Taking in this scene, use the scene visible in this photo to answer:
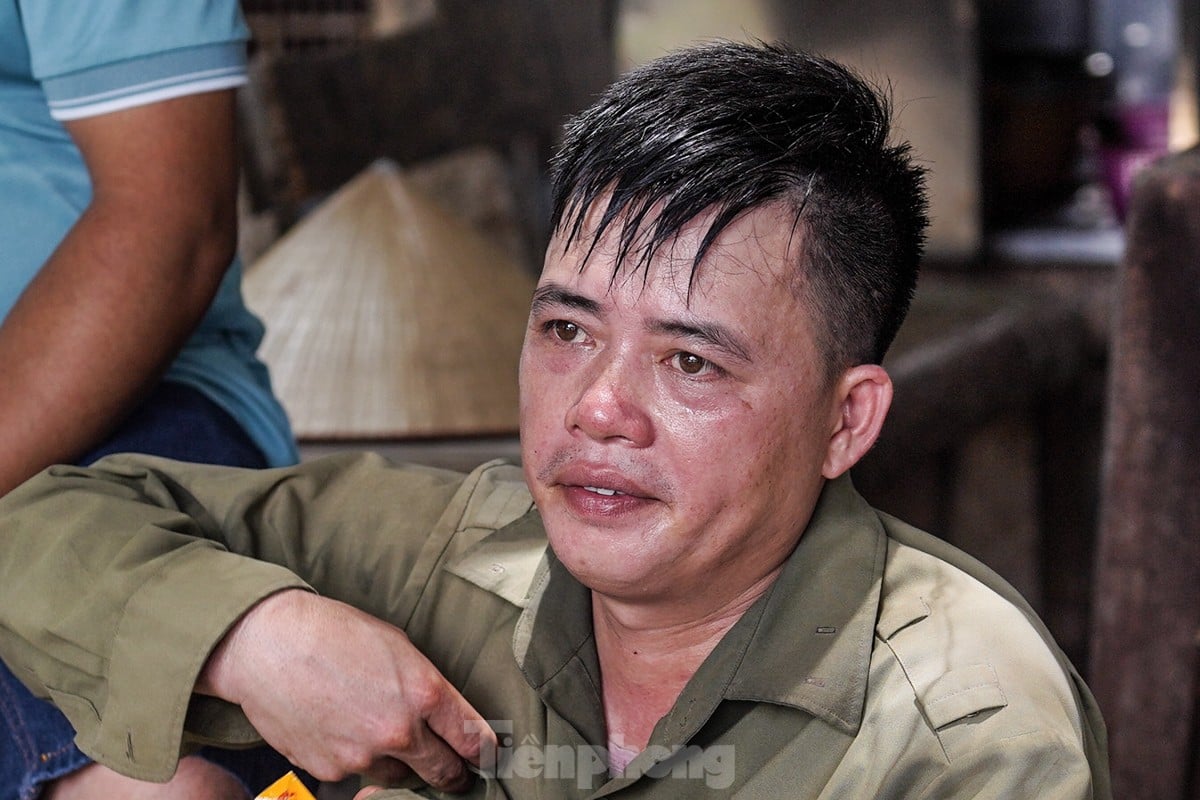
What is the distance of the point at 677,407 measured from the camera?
115 cm

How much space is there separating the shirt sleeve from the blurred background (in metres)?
1.01

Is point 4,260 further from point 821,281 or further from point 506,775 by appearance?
point 821,281

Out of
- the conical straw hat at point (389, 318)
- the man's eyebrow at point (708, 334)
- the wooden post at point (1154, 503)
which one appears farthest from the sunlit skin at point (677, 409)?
the conical straw hat at point (389, 318)

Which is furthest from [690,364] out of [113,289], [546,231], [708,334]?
[546,231]

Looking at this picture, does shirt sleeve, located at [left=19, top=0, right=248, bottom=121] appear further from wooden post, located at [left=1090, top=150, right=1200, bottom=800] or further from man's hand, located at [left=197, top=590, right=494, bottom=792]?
wooden post, located at [left=1090, top=150, right=1200, bottom=800]

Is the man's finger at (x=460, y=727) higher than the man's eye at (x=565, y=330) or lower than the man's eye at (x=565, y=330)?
lower

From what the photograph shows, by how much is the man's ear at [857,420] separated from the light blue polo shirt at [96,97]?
63 cm

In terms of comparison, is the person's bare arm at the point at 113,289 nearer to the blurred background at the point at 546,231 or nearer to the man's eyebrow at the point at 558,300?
the man's eyebrow at the point at 558,300

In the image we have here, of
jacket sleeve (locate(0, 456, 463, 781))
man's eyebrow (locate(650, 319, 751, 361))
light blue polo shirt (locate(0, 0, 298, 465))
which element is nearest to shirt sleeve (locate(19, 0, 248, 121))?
light blue polo shirt (locate(0, 0, 298, 465))

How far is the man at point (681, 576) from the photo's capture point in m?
1.14

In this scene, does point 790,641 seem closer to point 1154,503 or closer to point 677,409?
point 677,409

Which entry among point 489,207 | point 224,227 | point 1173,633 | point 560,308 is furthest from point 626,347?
point 489,207

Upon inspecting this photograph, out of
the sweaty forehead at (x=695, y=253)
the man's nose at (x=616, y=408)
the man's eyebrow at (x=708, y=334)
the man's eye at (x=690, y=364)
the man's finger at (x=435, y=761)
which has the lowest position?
the man's finger at (x=435, y=761)

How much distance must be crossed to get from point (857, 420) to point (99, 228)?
2.31ft
